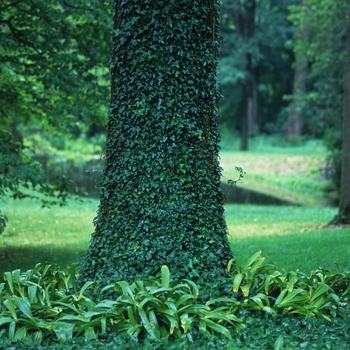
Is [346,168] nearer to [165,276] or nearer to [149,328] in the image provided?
[165,276]

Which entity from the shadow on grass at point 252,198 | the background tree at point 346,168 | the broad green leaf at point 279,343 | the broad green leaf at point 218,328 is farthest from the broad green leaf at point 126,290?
the shadow on grass at point 252,198

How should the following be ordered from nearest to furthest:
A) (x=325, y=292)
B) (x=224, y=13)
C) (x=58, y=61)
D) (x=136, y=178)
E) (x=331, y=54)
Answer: (x=325, y=292)
(x=136, y=178)
(x=58, y=61)
(x=331, y=54)
(x=224, y=13)

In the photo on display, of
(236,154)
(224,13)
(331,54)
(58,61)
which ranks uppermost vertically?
(224,13)

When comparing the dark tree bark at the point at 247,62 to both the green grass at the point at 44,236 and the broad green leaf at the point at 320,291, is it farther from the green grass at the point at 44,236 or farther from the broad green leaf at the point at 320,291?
the broad green leaf at the point at 320,291

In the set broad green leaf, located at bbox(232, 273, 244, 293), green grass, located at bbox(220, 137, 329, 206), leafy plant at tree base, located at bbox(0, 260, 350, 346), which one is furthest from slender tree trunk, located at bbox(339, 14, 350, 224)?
green grass, located at bbox(220, 137, 329, 206)

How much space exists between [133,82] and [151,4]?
0.75m

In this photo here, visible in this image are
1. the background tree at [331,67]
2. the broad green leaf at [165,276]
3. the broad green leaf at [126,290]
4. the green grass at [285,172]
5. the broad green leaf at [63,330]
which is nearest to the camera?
the broad green leaf at [63,330]

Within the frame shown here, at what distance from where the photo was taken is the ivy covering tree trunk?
589 cm

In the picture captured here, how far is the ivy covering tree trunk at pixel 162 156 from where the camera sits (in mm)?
5887

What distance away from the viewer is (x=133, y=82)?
6.08 m

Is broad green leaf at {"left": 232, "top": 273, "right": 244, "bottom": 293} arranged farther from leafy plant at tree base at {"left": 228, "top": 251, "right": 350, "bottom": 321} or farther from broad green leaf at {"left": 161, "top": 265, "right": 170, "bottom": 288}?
broad green leaf at {"left": 161, "top": 265, "right": 170, "bottom": 288}

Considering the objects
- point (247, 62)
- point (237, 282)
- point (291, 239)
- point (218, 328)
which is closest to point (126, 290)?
point (218, 328)

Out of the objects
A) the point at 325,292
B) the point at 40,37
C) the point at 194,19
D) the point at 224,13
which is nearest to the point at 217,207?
the point at 325,292

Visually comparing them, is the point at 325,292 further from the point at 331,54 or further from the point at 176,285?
the point at 331,54
